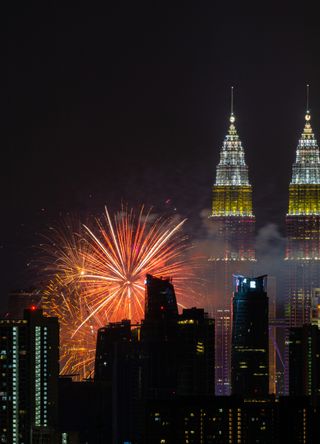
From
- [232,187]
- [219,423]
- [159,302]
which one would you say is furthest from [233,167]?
[219,423]

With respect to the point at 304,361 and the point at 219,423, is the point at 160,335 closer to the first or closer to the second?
the point at 304,361

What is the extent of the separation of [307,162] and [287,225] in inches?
70.3

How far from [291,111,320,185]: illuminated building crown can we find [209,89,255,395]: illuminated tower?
3.86ft

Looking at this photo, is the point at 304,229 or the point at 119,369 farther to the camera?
the point at 304,229

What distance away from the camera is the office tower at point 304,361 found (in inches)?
3238

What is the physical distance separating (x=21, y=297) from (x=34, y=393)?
31.1ft

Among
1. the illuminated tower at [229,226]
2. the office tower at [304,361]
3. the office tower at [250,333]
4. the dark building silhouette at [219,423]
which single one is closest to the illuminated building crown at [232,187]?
the illuminated tower at [229,226]

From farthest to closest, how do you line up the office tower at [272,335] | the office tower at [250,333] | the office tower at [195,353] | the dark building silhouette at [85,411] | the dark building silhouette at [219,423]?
the office tower at [250,333] < the office tower at [272,335] < the office tower at [195,353] < the dark building silhouette at [85,411] < the dark building silhouette at [219,423]

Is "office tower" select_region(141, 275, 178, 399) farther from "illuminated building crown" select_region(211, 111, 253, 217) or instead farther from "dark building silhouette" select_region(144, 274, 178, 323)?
"illuminated building crown" select_region(211, 111, 253, 217)

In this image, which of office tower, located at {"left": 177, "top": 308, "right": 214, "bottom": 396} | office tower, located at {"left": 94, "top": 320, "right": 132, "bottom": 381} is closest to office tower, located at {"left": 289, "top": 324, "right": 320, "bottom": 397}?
office tower, located at {"left": 177, "top": 308, "right": 214, "bottom": 396}

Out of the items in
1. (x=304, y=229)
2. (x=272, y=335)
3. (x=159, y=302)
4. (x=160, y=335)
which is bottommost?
(x=160, y=335)

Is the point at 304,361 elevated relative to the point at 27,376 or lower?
elevated

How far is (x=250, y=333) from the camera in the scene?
85.2 metres

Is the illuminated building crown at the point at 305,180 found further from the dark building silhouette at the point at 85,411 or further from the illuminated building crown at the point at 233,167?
the dark building silhouette at the point at 85,411
